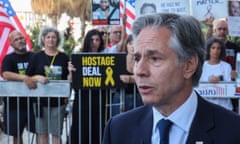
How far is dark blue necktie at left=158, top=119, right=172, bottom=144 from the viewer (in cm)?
193

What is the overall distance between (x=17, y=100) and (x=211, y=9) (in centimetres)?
308

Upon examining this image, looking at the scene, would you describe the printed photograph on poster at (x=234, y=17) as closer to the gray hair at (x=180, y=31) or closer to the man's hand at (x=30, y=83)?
the man's hand at (x=30, y=83)

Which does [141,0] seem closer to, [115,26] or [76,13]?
[115,26]

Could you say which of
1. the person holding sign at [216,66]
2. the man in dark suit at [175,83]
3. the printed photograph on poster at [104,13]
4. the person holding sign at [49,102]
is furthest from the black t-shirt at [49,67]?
the man in dark suit at [175,83]

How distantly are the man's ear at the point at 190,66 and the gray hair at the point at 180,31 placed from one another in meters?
0.02

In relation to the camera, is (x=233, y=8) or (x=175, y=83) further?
(x=233, y=8)

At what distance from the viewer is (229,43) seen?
720 centimetres

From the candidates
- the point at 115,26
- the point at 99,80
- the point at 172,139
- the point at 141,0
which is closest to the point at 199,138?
the point at 172,139

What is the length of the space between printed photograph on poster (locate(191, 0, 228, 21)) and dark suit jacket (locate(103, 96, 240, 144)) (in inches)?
215

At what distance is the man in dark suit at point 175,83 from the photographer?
6.26 ft

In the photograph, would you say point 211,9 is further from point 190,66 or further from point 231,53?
point 190,66

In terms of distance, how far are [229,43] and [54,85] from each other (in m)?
2.72

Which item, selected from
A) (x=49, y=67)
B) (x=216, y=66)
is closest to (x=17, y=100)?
(x=49, y=67)

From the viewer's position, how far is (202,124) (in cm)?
196
